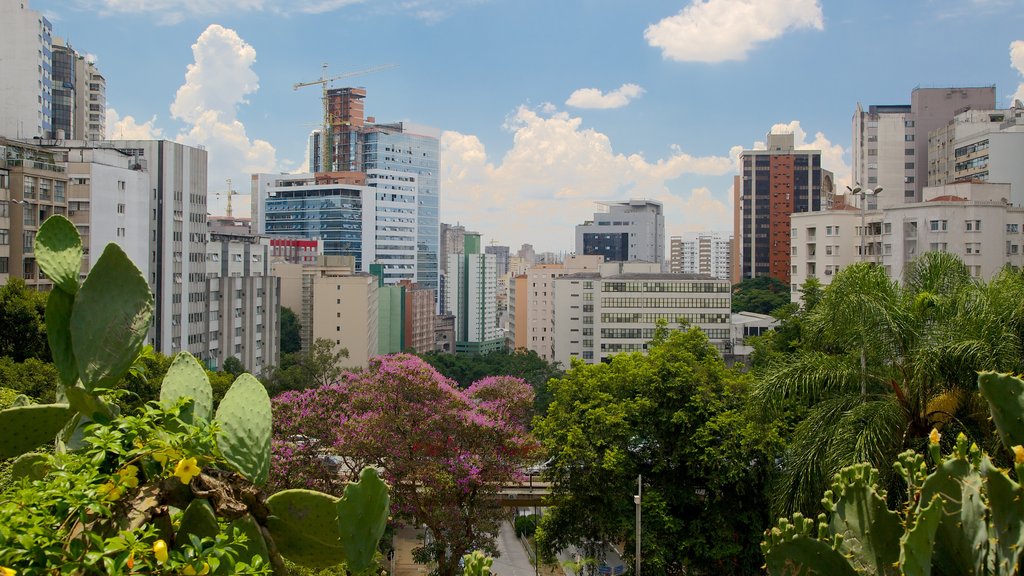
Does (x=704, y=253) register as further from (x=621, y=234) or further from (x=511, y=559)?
(x=511, y=559)

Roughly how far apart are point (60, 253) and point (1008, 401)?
4.96m

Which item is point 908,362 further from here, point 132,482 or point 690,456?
point 132,482

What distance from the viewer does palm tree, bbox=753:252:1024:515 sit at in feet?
30.3

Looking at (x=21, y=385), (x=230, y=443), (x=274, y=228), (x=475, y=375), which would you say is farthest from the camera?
(x=274, y=228)

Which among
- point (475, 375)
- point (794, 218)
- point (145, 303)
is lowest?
point (475, 375)

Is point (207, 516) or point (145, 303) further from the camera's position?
point (145, 303)

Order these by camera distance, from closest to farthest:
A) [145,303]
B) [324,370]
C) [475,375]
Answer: [145,303], [324,370], [475,375]

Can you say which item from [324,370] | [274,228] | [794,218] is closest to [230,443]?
[324,370]

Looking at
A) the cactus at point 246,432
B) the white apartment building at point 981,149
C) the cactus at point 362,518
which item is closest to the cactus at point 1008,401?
the cactus at point 362,518

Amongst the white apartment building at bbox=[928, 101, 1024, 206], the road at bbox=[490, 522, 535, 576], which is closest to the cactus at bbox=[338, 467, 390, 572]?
the road at bbox=[490, 522, 535, 576]

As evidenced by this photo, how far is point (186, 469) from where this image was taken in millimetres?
3256

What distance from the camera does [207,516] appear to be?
338 cm

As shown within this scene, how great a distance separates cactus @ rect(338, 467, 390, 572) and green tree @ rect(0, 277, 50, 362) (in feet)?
68.2

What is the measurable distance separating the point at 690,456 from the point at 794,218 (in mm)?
34866
